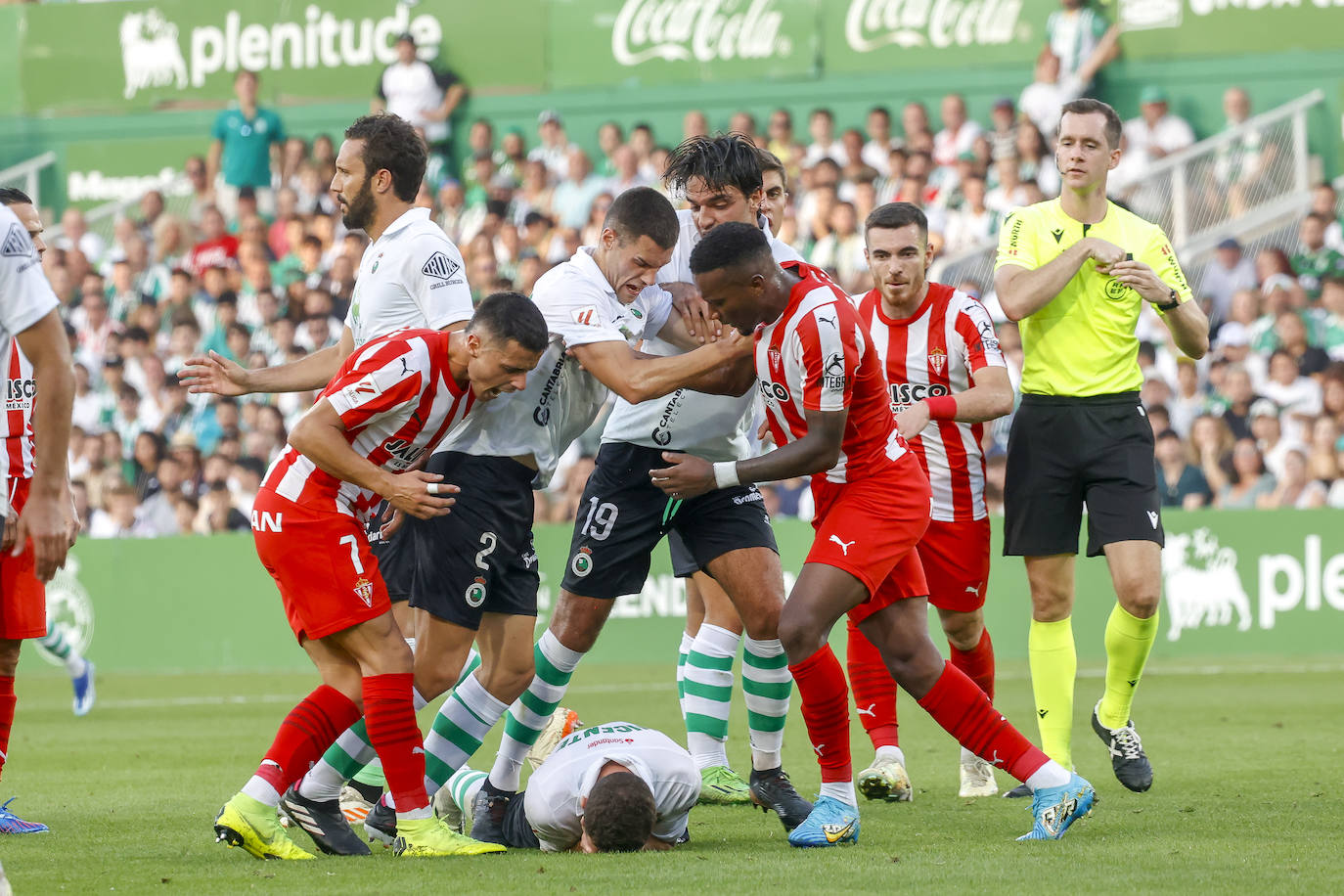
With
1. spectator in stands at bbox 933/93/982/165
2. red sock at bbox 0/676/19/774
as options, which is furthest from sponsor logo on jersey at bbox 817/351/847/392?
spectator in stands at bbox 933/93/982/165

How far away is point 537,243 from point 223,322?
3772 millimetres

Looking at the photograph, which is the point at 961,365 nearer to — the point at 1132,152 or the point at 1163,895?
the point at 1163,895

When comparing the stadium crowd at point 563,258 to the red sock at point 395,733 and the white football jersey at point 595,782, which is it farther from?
the red sock at point 395,733

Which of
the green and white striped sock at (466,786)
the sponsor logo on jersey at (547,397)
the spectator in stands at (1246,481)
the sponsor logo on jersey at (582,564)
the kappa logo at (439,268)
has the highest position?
the kappa logo at (439,268)

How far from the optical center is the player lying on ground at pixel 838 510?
224 inches

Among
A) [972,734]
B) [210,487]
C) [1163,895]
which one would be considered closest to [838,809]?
[972,734]

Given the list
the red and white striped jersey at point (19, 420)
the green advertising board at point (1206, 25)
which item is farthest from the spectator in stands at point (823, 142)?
the red and white striped jersey at point (19, 420)

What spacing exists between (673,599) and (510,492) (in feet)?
27.3

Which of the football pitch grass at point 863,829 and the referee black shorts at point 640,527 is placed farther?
the referee black shorts at point 640,527

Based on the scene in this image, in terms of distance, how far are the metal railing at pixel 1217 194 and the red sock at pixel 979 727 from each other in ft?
39.0

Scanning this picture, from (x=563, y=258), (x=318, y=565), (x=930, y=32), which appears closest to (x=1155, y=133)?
(x=930, y=32)

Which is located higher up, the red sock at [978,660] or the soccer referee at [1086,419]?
the soccer referee at [1086,419]

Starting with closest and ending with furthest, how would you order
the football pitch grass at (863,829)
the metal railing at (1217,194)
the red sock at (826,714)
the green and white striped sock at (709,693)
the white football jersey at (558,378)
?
the football pitch grass at (863,829) → the red sock at (826,714) → the white football jersey at (558,378) → the green and white striped sock at (709,693) → the metal railing at (1217,194)

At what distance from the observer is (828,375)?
5676 millimetres
